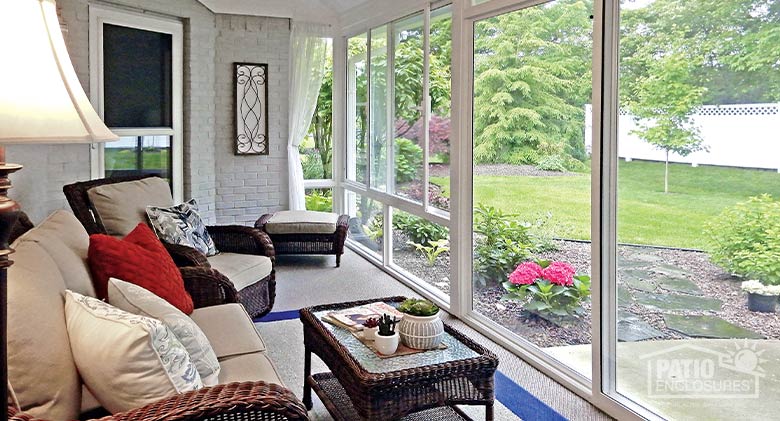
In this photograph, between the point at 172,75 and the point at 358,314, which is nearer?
the point at 358,314

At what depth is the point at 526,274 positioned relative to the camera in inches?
148

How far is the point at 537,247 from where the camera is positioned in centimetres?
367

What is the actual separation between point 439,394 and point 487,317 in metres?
1.82

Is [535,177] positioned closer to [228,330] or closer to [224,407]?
[228,330]

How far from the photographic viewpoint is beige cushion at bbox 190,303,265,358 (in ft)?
8.10

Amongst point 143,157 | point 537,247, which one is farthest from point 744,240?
point 143,157

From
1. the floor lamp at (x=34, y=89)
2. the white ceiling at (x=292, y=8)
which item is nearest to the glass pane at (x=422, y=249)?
the white ceiling at (x=292, y=8)

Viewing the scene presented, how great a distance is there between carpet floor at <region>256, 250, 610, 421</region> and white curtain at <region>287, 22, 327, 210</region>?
88cm

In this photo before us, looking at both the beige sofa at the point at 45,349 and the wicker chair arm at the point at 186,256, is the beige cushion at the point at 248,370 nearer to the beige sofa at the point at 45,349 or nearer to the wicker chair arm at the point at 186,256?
the beige sofa at the point at 45,349

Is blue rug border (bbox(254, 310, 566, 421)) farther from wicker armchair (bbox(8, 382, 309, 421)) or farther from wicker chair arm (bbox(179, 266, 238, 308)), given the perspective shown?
wicker armchair (bbox(8, 382, 309, 421))

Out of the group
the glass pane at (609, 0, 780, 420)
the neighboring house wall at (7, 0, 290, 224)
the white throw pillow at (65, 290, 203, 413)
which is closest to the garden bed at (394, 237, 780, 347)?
the glass pane at (609, 0, 780, 420)

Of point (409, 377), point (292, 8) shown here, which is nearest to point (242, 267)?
point (409, 377)

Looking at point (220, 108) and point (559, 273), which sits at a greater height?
point (220, 108)

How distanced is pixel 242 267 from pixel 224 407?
8.70ft
